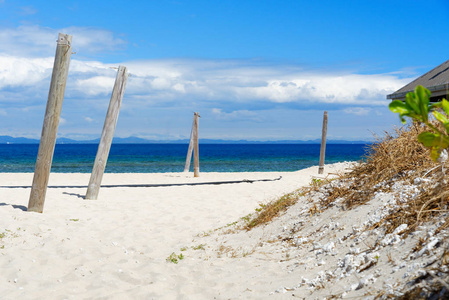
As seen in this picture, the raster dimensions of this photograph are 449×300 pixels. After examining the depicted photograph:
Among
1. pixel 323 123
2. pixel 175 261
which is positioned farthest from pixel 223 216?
pixel 323 123

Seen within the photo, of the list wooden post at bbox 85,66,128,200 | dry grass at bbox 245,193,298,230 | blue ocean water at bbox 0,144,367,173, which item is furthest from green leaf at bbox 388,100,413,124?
wooden post at bbox 85,66,128,200

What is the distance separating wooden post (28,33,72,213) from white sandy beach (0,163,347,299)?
465 millimetres

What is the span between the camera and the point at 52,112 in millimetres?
7352

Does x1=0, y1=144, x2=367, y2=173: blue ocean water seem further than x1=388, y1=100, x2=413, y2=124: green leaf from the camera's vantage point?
Yes

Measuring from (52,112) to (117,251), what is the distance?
3.38m

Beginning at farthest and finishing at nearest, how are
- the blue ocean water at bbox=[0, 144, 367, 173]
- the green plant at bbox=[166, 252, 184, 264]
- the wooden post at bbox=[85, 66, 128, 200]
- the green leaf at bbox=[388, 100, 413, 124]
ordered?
the blue ocean water at bbox=[0, 144, 367, 173] < the wooden post at bbox=[85, 66, 128, 200] < the green plant at bbox=[166, 252, 184, 264] < the green leaf at bbox=[388, 100, 413, 124]

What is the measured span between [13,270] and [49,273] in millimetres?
424

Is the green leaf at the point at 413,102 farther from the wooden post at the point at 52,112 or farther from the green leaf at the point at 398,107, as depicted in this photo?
the wooden post at the point at 52,112

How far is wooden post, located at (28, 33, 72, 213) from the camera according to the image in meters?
7.33

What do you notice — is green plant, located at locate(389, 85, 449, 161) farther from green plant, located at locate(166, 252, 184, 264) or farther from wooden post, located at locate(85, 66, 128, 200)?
wooden post, located at locate(85, 66, 128, 200)

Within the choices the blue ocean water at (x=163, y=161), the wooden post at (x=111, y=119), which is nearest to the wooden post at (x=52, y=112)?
the wooden post at (x=111, y=119)

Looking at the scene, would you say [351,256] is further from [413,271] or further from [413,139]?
[413,139]

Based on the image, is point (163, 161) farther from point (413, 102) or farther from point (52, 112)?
point (413, 102)

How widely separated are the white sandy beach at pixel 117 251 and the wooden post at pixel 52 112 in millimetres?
465
